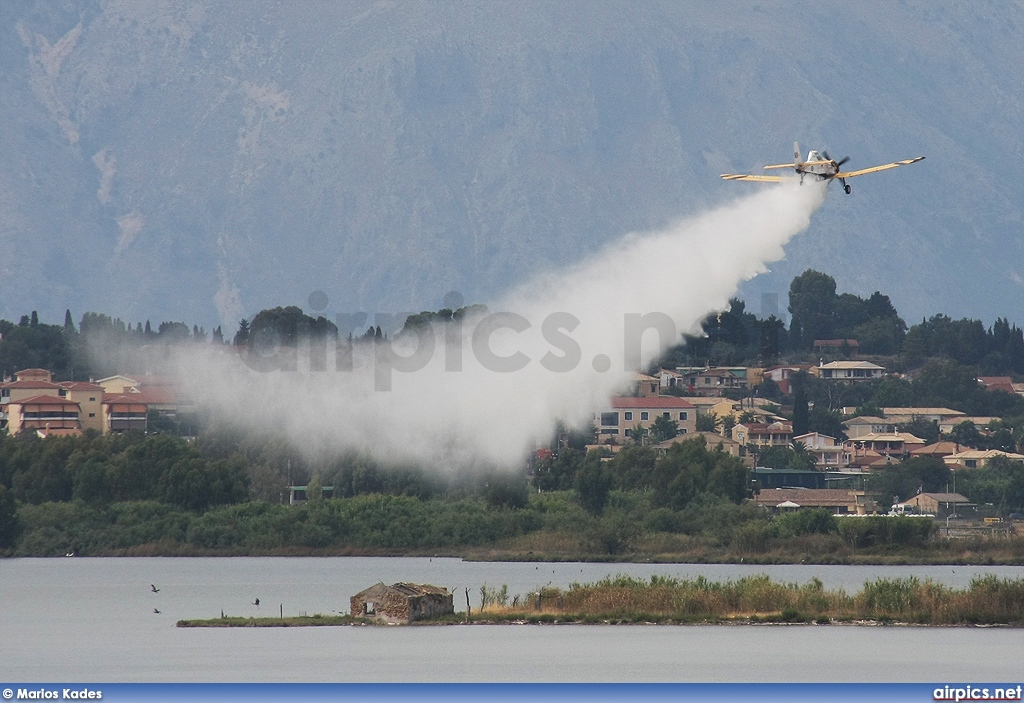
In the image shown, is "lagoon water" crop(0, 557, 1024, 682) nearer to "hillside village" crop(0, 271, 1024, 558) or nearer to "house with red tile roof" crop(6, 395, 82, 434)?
"hillside village" crop(0, 271, 1024, 558)

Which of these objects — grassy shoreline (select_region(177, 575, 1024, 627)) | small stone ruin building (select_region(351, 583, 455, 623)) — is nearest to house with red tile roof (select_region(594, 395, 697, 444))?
small stone ruin building (select_region(351, 583, 455, 623))

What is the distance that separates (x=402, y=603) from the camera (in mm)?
58094

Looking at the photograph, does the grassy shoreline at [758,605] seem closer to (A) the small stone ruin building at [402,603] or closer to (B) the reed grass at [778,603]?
(B) the reed grass at [778,603]

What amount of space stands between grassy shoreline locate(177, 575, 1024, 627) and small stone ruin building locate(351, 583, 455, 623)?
1.05ft

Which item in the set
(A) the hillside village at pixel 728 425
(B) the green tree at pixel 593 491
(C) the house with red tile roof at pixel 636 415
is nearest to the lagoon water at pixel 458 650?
(B) the green tree at pixel 593 491

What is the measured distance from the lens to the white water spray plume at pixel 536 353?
267 ft

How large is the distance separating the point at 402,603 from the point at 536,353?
103ft

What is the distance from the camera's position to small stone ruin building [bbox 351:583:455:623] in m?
58.2

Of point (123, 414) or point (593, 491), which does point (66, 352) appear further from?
point (593, 491)

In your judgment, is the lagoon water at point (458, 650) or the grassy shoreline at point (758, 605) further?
the grassy shoreline at point (758, 605)

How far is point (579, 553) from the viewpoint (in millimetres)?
90438

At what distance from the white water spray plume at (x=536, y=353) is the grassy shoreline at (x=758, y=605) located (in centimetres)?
1878

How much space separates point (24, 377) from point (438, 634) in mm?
117188

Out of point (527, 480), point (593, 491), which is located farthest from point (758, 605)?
→ point (527, 480)
